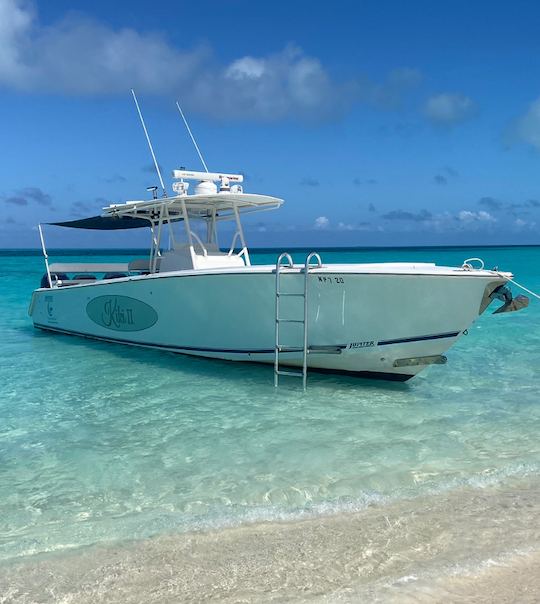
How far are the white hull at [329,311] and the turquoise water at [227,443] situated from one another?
417 millimetres

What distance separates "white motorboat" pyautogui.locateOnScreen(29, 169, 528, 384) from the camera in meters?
7.46

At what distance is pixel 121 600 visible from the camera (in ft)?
10.7

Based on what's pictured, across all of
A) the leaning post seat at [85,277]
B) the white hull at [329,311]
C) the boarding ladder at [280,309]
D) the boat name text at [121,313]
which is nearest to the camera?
the white hull at [329,311]

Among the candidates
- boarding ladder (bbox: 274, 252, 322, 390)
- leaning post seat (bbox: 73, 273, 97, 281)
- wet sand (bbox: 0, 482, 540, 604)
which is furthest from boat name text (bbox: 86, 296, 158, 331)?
wet sand (bbox: 0, 482, 540, 604)

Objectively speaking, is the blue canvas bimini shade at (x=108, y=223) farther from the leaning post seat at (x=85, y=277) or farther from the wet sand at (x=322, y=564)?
the wet sand at (x=322, y=564)

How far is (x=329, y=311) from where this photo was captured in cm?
782

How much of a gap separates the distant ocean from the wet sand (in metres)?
0.02

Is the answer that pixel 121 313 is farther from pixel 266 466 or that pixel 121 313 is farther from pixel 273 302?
pixel 266 466

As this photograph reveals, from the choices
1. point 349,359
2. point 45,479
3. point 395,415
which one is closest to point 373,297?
point 349,359

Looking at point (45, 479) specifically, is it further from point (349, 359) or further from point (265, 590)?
point (349, 359)

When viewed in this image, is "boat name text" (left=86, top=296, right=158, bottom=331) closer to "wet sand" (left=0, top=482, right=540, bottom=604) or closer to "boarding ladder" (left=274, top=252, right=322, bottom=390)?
"boarding ladder" (left=274, top=252, right=322, bottom=390)

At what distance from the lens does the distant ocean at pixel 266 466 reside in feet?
12.6

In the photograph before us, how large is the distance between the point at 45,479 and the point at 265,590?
8.50 ft

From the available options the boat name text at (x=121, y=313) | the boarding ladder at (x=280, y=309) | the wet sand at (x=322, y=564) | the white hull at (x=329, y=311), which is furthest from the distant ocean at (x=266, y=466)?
the boat name text at (x=121, y=313)
